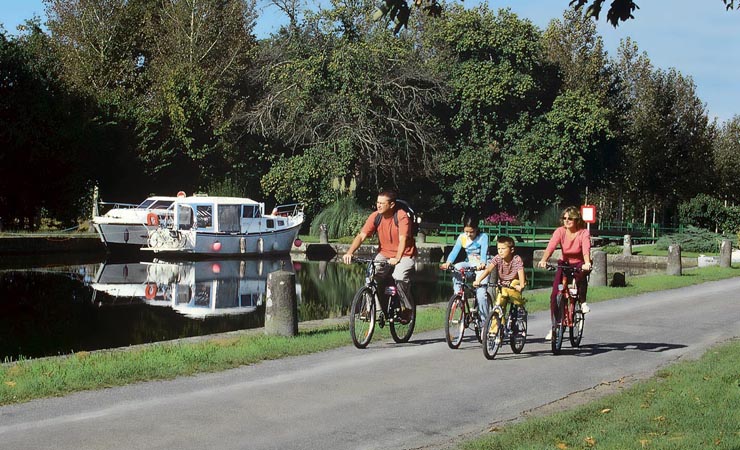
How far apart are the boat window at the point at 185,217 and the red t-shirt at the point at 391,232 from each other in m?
35.2

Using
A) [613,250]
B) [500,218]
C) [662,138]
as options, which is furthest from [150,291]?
[662,138]

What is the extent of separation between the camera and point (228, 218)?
47438 mm

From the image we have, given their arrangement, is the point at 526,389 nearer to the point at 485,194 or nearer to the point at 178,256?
the point at 178,256

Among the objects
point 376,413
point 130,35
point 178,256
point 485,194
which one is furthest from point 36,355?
point 130,35

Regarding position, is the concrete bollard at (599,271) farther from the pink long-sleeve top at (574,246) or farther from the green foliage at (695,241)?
the green foliage at (695,241)

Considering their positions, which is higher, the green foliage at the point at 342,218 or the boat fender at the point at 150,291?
the green foliage at the point at 342,218

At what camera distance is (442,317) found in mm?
16984

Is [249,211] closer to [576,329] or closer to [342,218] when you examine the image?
[342,218]

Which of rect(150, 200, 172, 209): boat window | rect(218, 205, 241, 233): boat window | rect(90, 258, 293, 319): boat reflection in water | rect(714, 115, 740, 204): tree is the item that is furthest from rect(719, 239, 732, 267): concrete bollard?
rect(714, 115, 740, 204): tree

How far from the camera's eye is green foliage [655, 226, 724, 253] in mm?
48375

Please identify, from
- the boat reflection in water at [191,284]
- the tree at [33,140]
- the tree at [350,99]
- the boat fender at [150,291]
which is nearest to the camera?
the boat reflection in water at [191,284]

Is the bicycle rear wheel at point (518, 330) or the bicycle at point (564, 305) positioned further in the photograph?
the bicycle at point (564, 305)

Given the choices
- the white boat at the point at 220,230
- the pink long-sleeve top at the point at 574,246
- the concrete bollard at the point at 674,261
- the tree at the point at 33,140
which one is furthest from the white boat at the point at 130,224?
the pink long-sleeve top at the point at 574,246

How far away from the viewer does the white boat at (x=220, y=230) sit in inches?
1772
